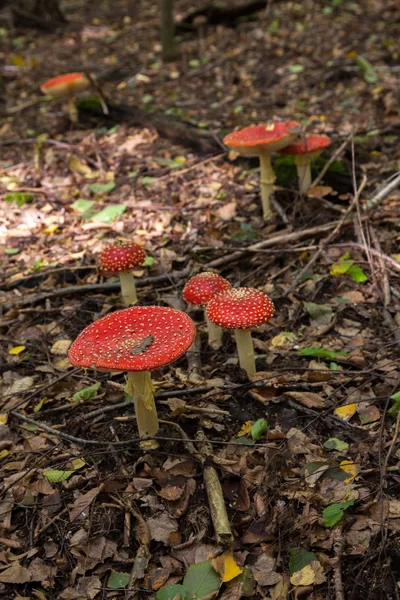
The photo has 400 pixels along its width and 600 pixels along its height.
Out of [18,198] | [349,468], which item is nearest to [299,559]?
[349,468]

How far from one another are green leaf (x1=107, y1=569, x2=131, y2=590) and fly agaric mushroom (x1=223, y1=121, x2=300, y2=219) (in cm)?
394

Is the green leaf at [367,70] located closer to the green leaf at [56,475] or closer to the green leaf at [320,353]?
the green leaf at [320,353]

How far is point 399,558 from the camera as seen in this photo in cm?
279

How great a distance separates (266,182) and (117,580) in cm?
430

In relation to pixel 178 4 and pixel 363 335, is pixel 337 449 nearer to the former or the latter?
pixel 363 335

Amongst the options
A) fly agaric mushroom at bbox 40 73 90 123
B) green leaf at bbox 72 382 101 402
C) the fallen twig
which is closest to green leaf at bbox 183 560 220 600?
green leaf at bbox 72 382 101 402

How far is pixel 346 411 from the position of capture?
376cm

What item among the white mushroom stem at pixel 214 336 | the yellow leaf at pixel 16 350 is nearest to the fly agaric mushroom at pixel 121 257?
the white mushroom stem at pixel 214 336

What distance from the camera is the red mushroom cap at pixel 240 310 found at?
363 centimetres

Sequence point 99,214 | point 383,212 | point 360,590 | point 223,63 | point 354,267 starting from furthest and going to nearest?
point 223,63 → point 99,214 → point 383,212 → point 354,267 → point 360,590

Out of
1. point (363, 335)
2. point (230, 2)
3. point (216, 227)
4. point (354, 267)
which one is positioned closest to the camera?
point (363, 335)

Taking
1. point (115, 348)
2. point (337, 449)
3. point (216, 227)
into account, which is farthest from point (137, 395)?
point (216, 227)

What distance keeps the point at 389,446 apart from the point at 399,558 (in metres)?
0.76

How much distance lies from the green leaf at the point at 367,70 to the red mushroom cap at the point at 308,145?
13.6ft
